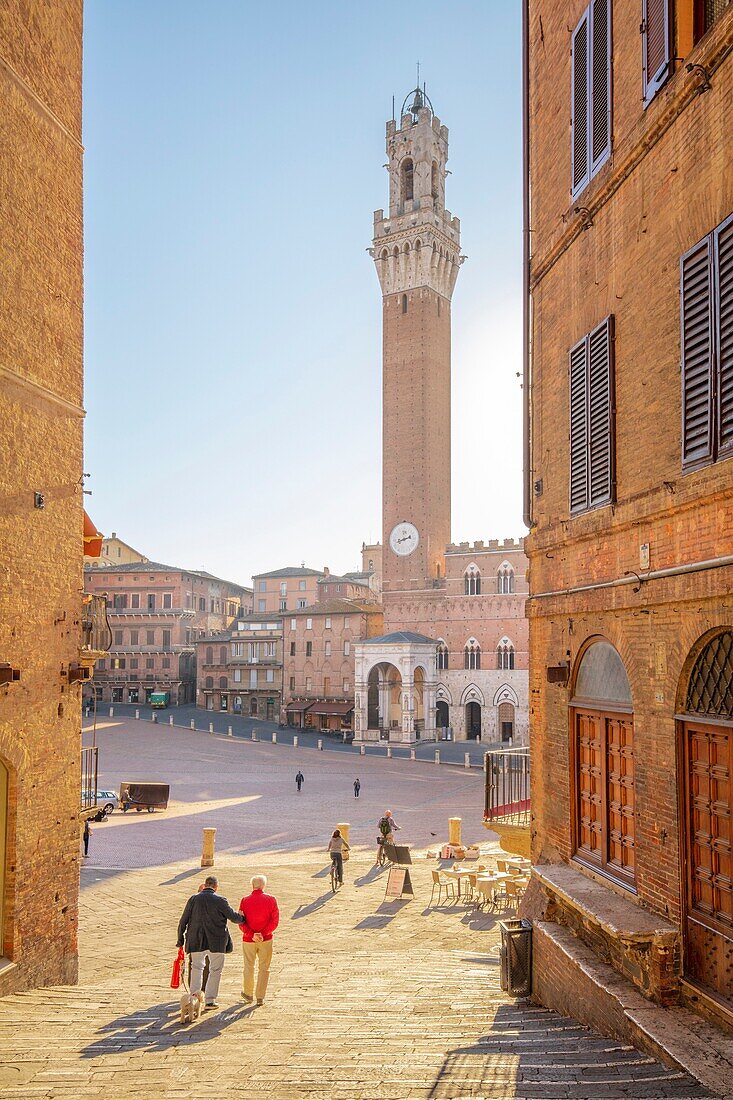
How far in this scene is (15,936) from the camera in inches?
372

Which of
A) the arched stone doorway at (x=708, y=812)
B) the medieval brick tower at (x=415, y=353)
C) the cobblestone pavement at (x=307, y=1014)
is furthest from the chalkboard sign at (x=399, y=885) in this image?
the medieval brick tower at (x=415, y=353)

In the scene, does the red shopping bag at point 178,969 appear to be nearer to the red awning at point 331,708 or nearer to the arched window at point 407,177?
the red awning at point 331,708

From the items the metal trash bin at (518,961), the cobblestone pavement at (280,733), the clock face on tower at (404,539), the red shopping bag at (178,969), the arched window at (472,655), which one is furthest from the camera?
the clock face on tower at (404,539)

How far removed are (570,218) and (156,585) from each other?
6505cm

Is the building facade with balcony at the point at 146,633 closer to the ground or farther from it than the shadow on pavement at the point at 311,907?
farther from it

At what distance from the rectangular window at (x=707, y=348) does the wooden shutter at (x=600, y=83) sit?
8.05 ft

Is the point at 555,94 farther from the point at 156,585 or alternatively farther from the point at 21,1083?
the point at 156,585

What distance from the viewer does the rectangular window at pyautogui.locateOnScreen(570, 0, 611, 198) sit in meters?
8.23

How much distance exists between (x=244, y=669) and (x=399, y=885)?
51274mm

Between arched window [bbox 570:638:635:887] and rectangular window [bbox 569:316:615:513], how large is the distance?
143cm

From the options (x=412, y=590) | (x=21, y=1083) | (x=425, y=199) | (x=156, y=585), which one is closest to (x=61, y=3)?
(x=21, y=1083)

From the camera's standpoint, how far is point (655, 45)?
22.9 ft

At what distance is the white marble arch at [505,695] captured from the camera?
170ft

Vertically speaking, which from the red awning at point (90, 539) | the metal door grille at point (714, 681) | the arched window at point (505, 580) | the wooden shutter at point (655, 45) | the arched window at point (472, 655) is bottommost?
the arched window at point (472, 655)
